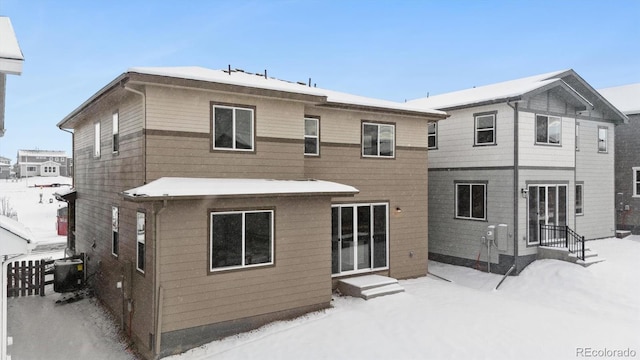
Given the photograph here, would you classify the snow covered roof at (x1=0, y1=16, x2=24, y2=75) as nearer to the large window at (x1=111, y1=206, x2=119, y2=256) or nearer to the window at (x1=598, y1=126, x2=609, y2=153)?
the large window at (x1=111, y1=206, x2=119, y2=256)

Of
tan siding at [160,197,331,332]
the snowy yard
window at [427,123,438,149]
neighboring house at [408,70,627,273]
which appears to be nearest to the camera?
the snowy yard

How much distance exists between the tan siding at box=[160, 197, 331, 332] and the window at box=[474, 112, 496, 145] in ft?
24.7

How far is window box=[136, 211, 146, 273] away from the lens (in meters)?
9.18

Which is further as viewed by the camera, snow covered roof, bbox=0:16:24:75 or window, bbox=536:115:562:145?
window, bbox=536:115:562:145

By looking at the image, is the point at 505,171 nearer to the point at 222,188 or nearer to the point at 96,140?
the point at 222,188

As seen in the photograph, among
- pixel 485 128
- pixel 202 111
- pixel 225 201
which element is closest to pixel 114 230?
pixel 225 201

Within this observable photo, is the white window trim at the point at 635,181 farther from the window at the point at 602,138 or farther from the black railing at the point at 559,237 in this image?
the black railing at the point at 559,237

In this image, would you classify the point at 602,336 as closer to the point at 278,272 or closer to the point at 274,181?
the point at 278,272

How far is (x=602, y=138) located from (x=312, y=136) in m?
14.9

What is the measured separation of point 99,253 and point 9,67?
9.28 metres

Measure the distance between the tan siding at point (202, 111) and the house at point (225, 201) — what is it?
24mm

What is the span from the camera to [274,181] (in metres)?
10.2

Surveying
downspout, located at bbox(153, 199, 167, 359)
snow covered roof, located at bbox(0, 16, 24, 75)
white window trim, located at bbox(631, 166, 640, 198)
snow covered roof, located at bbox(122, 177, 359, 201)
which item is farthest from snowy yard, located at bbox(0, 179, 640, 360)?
white window trim, located at bbox(631, 166, 640, 198)

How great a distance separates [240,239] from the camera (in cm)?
945
